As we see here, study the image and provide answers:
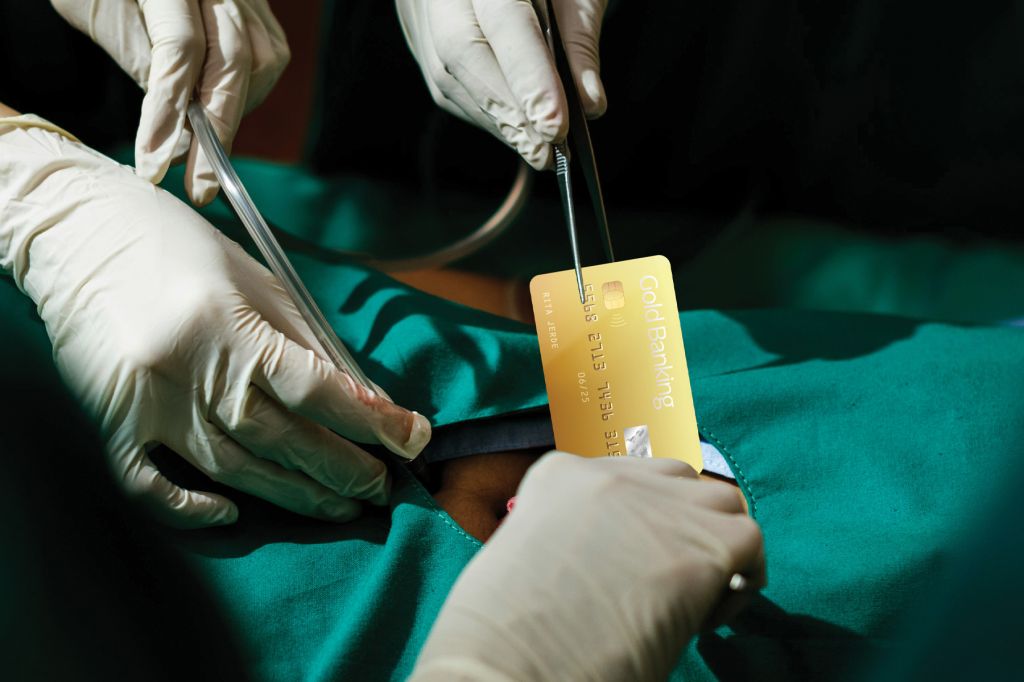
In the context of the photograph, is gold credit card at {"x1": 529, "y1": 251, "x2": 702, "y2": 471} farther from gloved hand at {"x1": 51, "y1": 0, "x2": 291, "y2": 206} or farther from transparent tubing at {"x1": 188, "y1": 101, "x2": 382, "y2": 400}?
gloved hand at {"x1": 51, "y1": 0, "x2": 291, "y2": 206}

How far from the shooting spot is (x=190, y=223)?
847mm

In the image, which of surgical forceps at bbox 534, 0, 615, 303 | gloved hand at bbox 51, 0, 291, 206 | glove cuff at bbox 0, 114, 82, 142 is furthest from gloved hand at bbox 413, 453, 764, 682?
glove cuff at bbox 0, 114, 82, 142

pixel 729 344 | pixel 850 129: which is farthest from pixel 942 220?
pixel 729 344

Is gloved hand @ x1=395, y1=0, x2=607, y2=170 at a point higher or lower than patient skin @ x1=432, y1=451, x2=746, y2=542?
higher

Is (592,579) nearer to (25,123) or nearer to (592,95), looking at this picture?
(592,95)

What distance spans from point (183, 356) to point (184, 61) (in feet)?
1.25

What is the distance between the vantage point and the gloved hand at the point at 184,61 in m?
0.90

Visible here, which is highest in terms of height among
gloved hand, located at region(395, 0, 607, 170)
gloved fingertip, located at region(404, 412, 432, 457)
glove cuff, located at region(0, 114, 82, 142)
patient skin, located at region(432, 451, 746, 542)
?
gloved hand, located at region(395, 0, 607, 170)

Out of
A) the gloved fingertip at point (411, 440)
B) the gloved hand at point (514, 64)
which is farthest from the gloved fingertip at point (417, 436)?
the gloved hand at point (514, 64)

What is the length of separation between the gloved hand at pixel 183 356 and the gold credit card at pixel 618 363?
0.16m

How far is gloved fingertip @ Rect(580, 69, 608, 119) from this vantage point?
927mm

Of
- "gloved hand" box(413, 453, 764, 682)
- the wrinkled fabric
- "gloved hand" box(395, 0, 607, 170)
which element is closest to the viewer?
"gloved hand" box(413, 453, 764, 682)

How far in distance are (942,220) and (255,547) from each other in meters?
1.23

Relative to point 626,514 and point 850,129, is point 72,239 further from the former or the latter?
point 850,129
